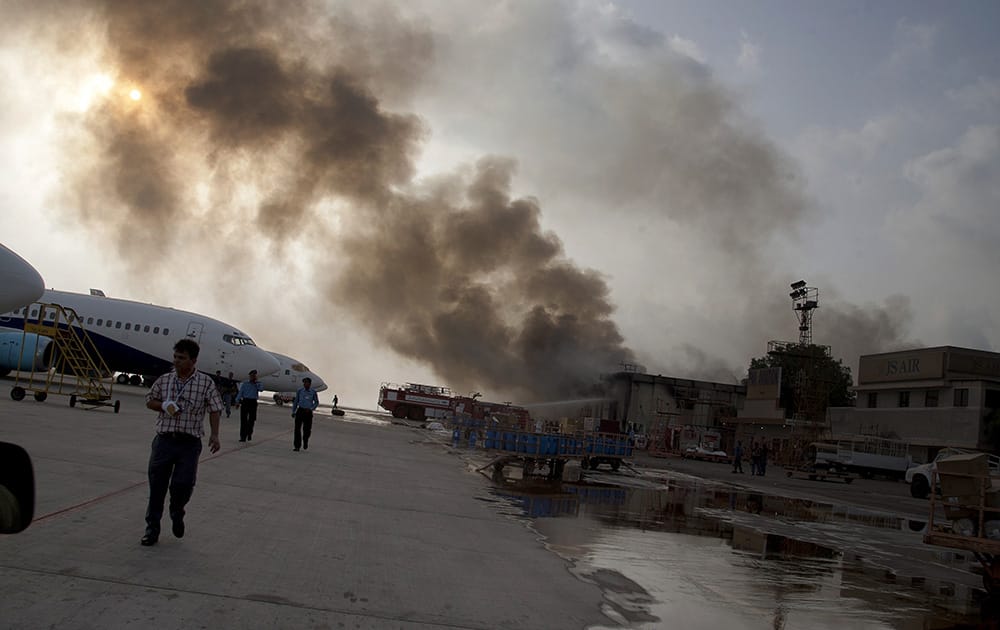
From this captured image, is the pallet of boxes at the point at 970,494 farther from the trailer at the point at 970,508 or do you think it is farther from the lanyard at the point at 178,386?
the lanyard at the point at 178,386

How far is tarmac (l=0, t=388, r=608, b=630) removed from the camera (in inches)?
205

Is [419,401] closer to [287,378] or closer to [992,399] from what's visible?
[287,378]

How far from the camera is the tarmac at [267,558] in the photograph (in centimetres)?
520

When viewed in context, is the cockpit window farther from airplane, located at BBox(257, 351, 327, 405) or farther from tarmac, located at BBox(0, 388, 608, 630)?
tarmac, located at BBox(0, 388, 608, 630)

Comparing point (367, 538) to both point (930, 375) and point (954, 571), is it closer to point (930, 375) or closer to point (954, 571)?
point (954, 571)

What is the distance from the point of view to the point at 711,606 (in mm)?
7441

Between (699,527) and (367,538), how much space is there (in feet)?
24.0

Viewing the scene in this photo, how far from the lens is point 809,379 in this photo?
243 ft

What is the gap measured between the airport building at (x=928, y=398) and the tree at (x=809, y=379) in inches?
378

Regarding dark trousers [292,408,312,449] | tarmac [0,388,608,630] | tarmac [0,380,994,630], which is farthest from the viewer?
dark trousers [292,408,312,449]

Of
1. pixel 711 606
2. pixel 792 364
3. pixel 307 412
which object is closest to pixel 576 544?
pixel 711 606

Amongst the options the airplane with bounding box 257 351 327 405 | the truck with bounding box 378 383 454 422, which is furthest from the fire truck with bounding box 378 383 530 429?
the airplane with bounding box 257 351 327 405

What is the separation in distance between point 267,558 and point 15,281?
759cm

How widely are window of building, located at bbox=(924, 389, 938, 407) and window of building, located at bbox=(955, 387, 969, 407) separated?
2015mm
